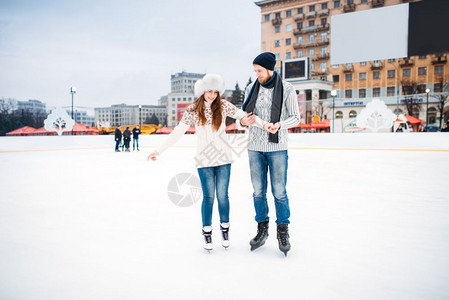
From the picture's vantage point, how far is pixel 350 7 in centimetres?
4459

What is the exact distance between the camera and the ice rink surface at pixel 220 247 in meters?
1.83

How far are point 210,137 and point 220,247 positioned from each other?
0.88m

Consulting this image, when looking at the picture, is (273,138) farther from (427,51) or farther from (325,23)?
(325,23)

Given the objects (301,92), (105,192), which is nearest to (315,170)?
(105,192)

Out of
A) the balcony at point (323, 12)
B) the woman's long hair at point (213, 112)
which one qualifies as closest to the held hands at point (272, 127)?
the woman's long hair at point (213, 112)

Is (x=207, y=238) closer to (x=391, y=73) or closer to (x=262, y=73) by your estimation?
A: (x=262, y=73)

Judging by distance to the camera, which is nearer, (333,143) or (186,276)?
(186,276)

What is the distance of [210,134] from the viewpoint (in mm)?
2322

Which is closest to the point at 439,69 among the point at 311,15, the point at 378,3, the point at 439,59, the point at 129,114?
the point at 439,59

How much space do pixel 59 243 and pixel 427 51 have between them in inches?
734

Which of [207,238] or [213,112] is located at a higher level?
[213,112]

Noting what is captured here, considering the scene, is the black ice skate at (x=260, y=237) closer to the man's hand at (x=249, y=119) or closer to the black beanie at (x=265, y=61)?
the man's hand at (x=249, y=119)

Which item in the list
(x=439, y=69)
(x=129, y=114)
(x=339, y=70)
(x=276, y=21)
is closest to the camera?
(x=439, y=69)

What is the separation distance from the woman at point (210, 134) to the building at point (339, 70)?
3471cm
